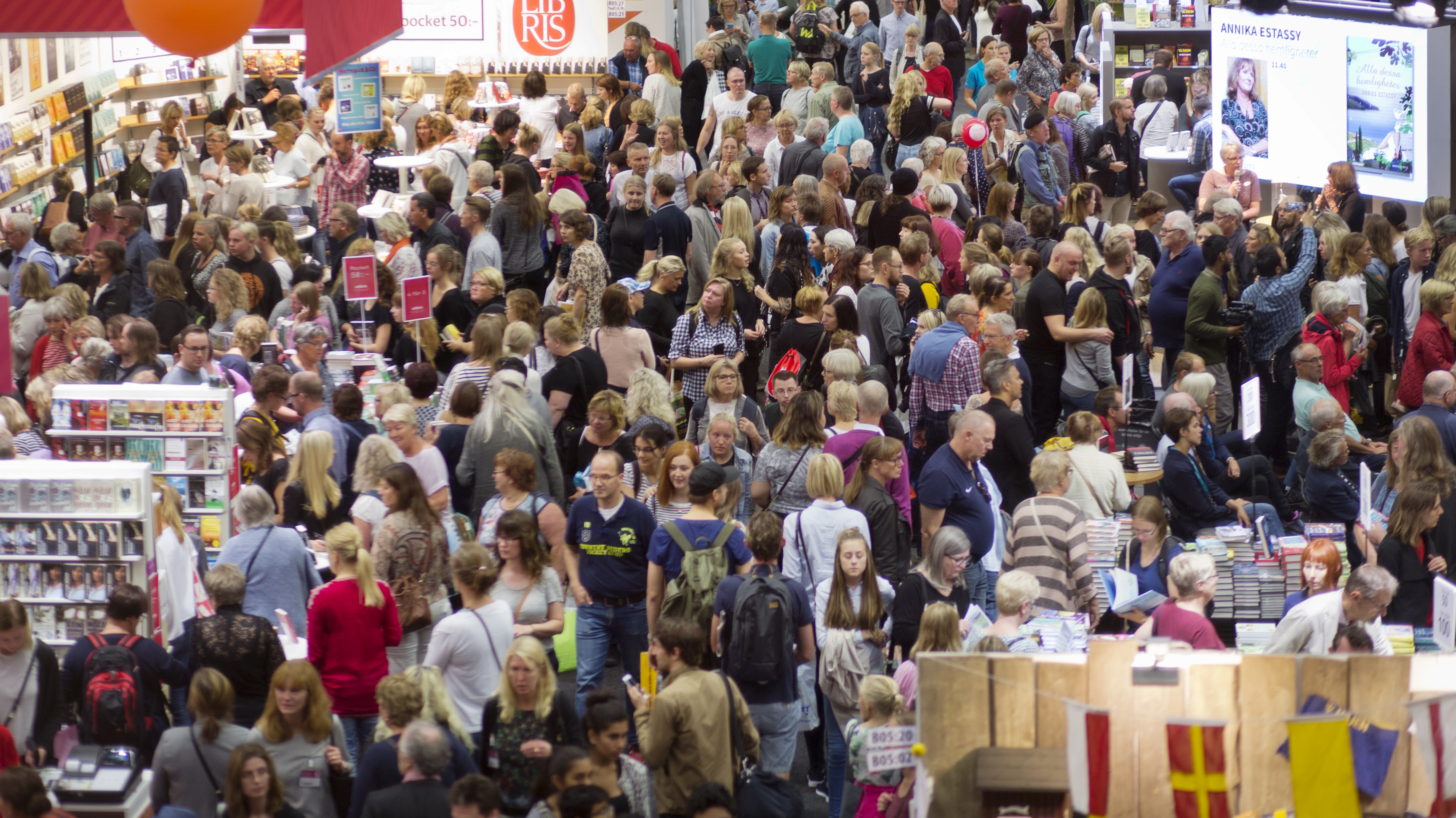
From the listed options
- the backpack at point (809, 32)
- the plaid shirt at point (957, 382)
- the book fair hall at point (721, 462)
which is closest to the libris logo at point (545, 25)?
the backpack at point (809, 32)

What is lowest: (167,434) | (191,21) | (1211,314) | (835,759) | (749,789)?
(835,759)

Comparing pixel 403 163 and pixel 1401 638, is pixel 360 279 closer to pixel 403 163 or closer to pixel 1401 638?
pixel 403 163

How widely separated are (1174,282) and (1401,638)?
3.92 metres

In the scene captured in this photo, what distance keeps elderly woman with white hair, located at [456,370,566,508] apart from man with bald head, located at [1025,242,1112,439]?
304 cm

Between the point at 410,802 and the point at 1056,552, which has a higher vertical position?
the point at 1056,552

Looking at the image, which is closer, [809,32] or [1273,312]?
[1273,312]

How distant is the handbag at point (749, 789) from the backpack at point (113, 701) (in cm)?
204

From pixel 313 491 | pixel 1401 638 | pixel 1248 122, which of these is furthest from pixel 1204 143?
pixel 313 491

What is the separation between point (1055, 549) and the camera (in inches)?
248

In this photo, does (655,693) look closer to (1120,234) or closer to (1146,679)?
(1146,679)

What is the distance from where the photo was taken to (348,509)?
701 cm

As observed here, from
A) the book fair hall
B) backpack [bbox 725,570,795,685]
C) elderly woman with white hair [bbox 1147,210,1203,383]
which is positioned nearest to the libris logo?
the book fair hall

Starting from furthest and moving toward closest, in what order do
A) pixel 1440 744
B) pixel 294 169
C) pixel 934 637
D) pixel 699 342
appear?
pixel 294 169
pixel 699 342
pixel 934 637
pixel 1440 744

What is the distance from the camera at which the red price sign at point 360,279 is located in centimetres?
886
